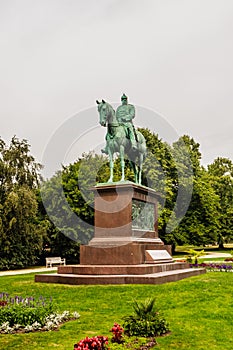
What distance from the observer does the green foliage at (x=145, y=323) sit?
24.8ft

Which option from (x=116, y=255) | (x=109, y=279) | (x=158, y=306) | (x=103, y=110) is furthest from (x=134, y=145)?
(x=158, y=306)

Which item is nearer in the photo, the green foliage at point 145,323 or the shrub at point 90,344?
the shrub at point 90,344

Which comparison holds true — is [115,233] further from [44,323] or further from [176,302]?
[44,323]

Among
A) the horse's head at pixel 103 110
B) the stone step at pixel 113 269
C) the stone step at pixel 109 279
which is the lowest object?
the stone step at pixel 109 279

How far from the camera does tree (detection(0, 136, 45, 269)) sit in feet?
98.2

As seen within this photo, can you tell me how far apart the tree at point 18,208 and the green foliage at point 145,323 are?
893 inches

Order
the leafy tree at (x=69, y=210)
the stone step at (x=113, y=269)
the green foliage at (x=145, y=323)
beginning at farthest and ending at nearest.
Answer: the leafy tree at (x=69, y=210) < the stone step at (x=113, y=269) < the green foliage at (x=145, y=323)

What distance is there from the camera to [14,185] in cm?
3175

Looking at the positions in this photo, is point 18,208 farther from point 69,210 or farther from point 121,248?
point 121,248

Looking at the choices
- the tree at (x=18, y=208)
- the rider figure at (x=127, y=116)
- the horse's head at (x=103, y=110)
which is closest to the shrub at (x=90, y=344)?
the horse's head at (x=103, y=110)

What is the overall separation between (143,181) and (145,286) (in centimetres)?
2619

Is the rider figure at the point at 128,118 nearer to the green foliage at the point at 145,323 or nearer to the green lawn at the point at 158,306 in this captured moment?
the green lawn at the point at 158,306

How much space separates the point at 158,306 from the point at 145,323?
263 centimetres

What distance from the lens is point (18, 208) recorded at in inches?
1177
